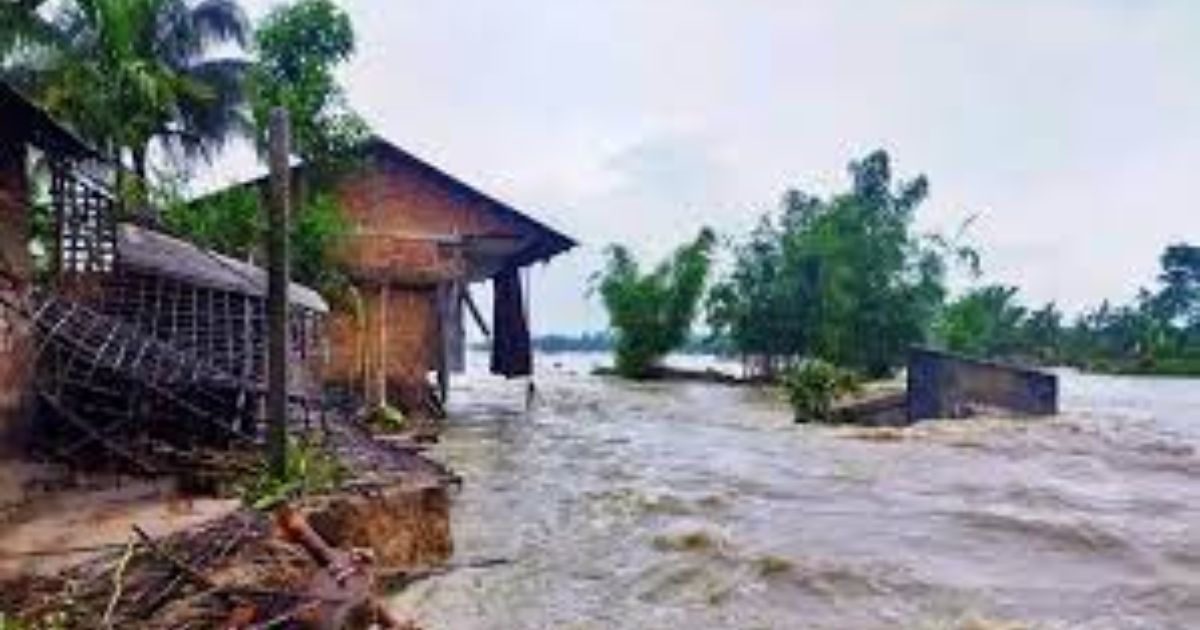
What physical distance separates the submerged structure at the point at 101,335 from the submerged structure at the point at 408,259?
890 centimetres

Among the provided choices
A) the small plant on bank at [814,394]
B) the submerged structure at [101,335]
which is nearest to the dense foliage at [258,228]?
the submerged structure at [101,335]

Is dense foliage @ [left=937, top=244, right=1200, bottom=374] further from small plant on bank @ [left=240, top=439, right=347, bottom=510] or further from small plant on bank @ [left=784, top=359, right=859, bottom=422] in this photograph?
small plant on bank @ [left=240, top=439, right=347, bottom=510]

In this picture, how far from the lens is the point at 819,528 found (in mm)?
15258

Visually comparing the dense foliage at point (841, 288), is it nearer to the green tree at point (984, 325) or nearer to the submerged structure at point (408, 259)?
the green tree at point (984, 325)

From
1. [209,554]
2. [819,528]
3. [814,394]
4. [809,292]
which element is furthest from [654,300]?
[209,554]

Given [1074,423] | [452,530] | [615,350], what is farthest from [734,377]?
[452,530]

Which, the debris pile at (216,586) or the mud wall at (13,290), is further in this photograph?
the mud wall at (13,290)

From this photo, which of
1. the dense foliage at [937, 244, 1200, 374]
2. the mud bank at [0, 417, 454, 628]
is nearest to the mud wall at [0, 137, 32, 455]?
the mud bank at [0, 417, 454, 628]

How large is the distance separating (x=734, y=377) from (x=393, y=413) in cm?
3135

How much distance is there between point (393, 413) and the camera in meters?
22.4

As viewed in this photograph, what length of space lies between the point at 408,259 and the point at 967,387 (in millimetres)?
12254

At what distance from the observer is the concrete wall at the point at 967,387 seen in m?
30.1

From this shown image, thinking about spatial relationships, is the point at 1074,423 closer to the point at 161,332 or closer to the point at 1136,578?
the point at 1136,578

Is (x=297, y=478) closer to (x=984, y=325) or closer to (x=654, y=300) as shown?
(x=654, y=300)
